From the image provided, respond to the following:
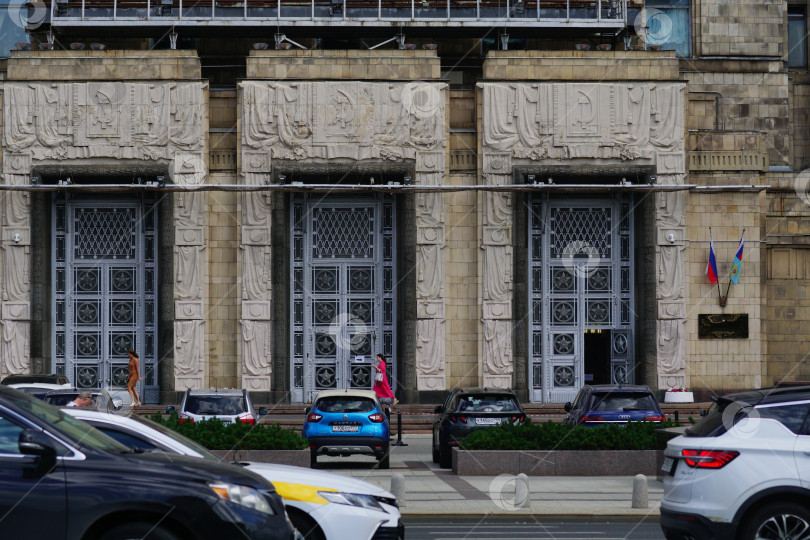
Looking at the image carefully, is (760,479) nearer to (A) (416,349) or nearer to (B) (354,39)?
(A) (416,349)

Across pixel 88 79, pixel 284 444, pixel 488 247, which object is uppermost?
pixel 88 79

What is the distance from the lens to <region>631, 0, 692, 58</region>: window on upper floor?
1778 inches

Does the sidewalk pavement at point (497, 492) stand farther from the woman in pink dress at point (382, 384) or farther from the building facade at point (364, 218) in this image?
the building facade at point (364, 218)

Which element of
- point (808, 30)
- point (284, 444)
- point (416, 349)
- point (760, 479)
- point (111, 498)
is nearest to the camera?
point (111, 498)

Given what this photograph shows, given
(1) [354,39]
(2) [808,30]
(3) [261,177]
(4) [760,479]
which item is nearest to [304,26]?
(1) [354,39]

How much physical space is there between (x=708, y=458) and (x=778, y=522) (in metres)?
0.82

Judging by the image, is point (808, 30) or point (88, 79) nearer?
point (88, 79)

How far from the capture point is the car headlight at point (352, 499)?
1064 centimetres

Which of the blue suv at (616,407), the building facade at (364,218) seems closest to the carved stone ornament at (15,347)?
the building facade at (364,218)

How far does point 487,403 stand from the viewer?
25172 millimetres

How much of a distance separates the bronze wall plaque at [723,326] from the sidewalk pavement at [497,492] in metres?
16.2

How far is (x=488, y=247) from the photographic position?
38.7 metres

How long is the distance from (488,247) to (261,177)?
7475 mm

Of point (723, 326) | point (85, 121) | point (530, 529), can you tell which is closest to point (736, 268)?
point (723, 326)
